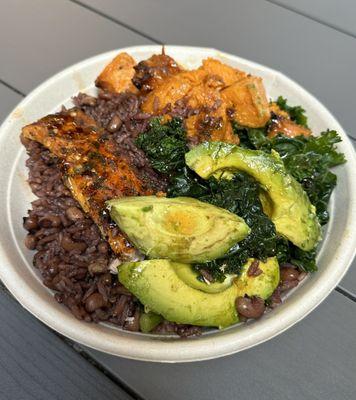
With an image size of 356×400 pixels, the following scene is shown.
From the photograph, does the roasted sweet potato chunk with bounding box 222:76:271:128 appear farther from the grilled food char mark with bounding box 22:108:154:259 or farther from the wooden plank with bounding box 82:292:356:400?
the wooden plank with bounding box 82:292:356:400

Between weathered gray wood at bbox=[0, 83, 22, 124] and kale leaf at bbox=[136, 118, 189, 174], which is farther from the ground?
kale leaf at bbox=[136, 118, 189, 174]

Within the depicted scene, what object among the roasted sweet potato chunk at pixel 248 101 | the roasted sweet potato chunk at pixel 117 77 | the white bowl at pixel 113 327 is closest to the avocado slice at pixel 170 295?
the white bowl at pixel 113 327

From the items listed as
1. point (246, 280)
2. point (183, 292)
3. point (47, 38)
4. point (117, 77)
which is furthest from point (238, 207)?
point (47, 38)

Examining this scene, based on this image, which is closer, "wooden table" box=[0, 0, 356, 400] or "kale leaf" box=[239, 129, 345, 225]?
"wooden table" box=[0, 0, 356, 400]

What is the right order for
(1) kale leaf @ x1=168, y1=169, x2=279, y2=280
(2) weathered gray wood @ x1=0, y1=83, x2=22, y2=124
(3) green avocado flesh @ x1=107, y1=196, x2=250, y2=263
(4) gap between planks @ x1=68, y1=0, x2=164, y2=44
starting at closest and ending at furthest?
(3) green avocado flesh @ x1=107, y1=196, x2=250, y2=263 < (1) kale leaf @ x1=168, y1=169, x2=279, y2=280 < (2) weathered gray wood @ x1=0, y1=83, x2=22, y2=124 < (4) gap between planks @ x1=68, y1=0, x2=164, y2=44

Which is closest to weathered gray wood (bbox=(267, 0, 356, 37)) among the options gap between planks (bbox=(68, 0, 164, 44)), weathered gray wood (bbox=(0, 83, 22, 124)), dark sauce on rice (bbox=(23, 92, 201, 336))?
gap between planks (bbox=(68, 0, 164, 44))

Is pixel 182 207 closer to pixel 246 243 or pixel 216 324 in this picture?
pixel 246 243

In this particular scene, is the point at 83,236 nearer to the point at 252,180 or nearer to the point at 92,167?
the point at 92,167

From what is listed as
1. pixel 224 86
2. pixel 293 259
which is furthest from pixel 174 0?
pixel 293 259
